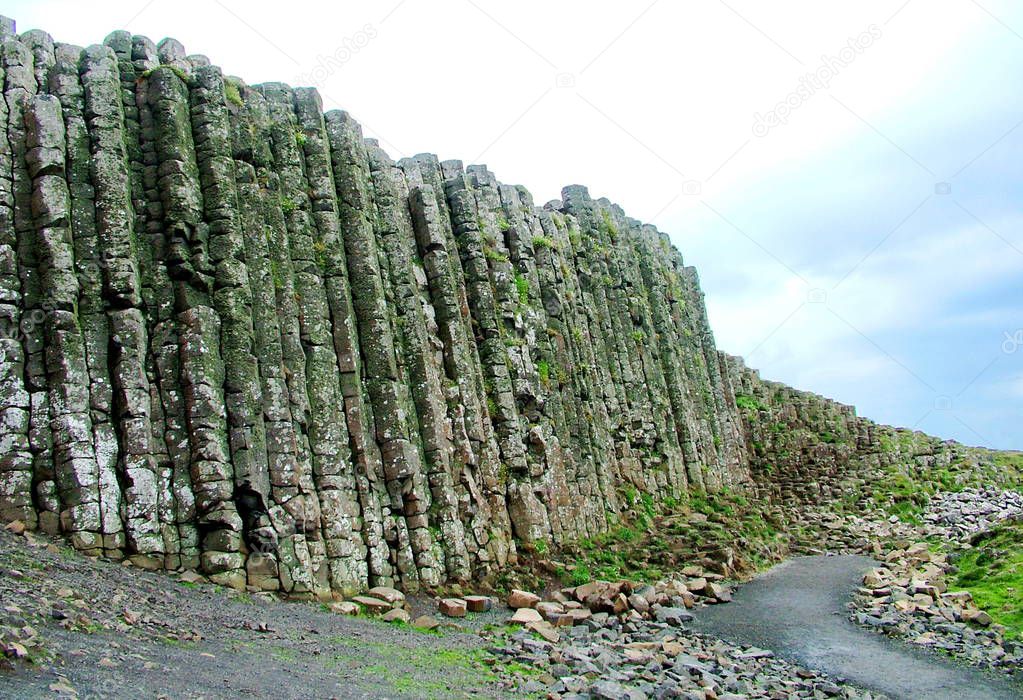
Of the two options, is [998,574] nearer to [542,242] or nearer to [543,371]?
[543,371]

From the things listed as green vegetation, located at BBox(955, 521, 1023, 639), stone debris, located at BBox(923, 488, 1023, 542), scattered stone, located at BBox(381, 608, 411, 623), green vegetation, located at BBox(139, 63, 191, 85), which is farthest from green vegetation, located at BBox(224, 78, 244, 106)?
stone debris, located at BBox(923, 488, 1023, 542)

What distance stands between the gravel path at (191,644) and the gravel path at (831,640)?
660 centimetres

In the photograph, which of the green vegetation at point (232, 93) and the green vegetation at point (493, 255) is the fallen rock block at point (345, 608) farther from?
the green vegetation at point (493, 255)

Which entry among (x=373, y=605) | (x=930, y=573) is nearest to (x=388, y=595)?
(x=373, y=605)

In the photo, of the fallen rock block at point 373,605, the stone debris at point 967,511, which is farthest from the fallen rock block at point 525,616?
the stone debris at point 967,511

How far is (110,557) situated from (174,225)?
6.32m

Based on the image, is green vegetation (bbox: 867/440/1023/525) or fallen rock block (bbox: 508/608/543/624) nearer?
fallen rock block (bbox: 508/608/543/624)

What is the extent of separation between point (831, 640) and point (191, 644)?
12.7 meters

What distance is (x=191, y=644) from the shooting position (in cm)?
1145

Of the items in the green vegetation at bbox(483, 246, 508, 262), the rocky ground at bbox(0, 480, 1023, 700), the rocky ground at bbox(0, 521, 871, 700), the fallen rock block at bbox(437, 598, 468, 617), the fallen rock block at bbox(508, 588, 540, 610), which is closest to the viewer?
Result: the rocky ground at bbox(0, 521, 871, 700)

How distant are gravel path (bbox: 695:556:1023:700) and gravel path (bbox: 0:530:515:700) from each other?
6.60 m

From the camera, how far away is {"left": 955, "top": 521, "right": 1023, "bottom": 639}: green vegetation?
1930 cm

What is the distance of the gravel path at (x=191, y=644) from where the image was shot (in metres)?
9.43

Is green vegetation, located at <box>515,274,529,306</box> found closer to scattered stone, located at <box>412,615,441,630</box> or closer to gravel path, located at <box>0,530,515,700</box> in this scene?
scattered stone, located at <box>412,615,441,630</box>
